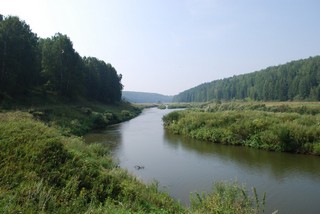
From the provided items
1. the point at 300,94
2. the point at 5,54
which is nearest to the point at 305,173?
the point at 5,54

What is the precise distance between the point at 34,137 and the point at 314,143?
2377 cm

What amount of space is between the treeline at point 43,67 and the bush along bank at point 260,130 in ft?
80.6

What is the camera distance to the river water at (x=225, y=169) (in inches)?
627

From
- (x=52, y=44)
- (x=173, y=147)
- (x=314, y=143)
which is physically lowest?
(x=173, y=147)

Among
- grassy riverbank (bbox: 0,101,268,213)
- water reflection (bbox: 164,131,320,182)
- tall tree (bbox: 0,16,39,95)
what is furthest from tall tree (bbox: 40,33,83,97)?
grassy riverbank (bbox: 0,101,268,213)

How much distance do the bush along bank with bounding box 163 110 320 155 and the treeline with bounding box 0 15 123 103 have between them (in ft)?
80.6

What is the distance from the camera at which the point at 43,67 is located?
2128 inches

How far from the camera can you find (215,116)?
3894 centimetres

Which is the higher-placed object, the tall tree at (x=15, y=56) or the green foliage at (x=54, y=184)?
the tall tree at (x=15, y=56)

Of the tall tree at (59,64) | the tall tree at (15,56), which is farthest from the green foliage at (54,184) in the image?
the tall tree at (59,64)

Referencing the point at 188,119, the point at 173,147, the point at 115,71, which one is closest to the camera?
the point at 173,147

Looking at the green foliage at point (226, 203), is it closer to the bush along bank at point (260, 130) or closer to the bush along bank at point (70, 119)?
the bush along bank at point (260, 130)

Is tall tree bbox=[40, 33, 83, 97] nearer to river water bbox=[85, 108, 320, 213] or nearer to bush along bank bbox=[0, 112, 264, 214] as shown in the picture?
river water bbox=[85, 108, 320, 213]

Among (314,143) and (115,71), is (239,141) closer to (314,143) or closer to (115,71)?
(314,143)
